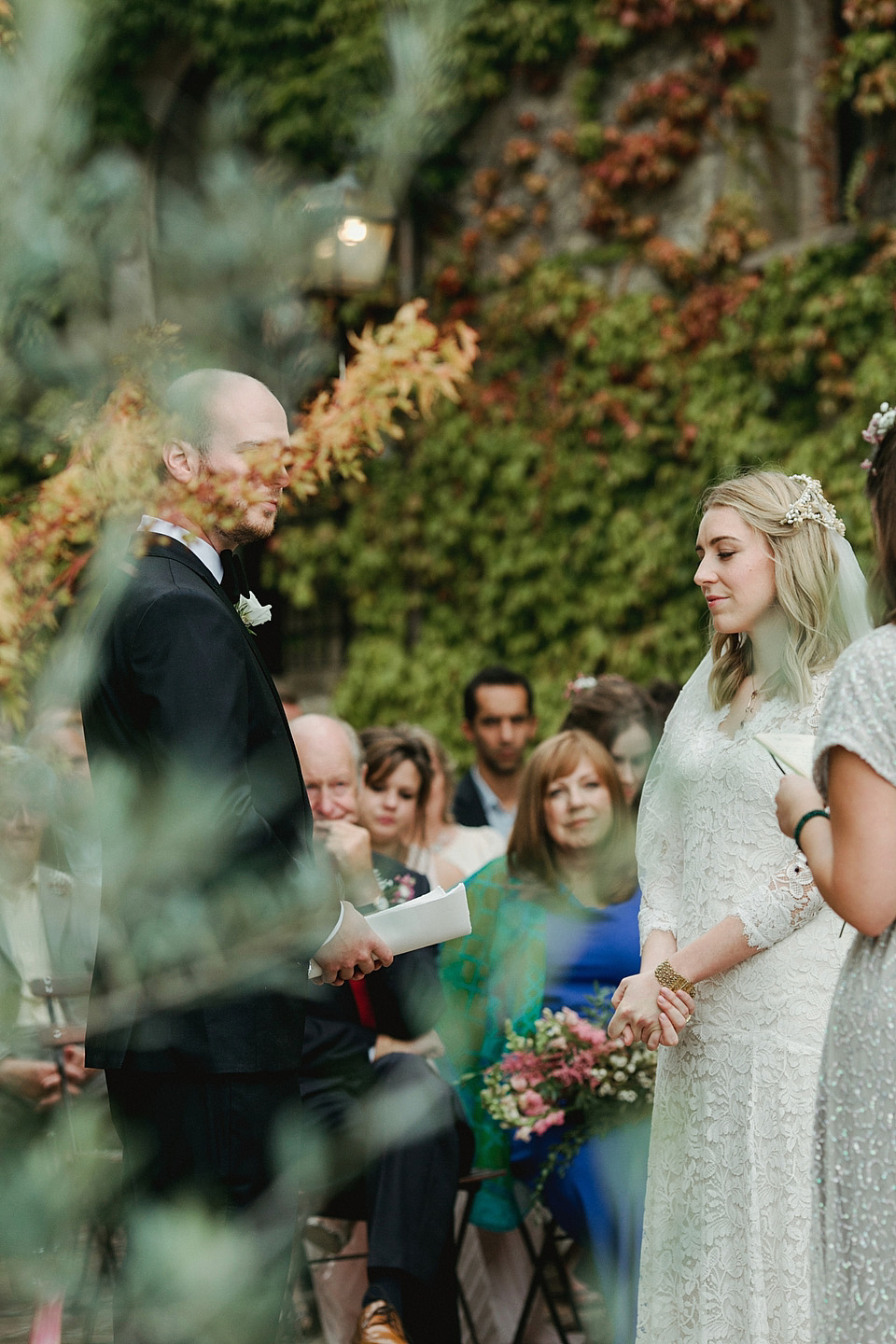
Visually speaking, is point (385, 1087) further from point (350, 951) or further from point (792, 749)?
point (792, 749)

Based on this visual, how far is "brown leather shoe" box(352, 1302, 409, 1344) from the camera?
3246mm

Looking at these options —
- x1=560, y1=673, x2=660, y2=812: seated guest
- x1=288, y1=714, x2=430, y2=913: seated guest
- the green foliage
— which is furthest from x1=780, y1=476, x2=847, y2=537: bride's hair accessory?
the green foliage

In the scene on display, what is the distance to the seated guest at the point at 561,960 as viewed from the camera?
3.58 meters

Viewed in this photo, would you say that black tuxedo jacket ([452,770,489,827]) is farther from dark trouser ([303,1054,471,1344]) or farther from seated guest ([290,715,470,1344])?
dark trouser ([303,1054,471,1344])

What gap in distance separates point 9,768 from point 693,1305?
7.49ft

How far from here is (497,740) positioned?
Answer: 6098 millimetres

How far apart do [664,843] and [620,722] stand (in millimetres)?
1994

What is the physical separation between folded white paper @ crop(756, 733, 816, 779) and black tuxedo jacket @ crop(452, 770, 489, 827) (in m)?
4.05

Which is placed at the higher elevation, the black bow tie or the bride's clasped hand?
the black bow tie

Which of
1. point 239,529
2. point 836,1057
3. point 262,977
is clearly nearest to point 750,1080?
point 836,1057

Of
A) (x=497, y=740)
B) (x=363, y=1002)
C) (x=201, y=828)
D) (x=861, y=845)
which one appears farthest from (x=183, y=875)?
(x=497, y=740)

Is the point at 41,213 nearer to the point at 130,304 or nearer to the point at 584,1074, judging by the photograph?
the point at 130,304

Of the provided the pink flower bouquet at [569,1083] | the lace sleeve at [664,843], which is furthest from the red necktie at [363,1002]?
the lace sleeve at [664,843]

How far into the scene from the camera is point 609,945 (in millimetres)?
3758
